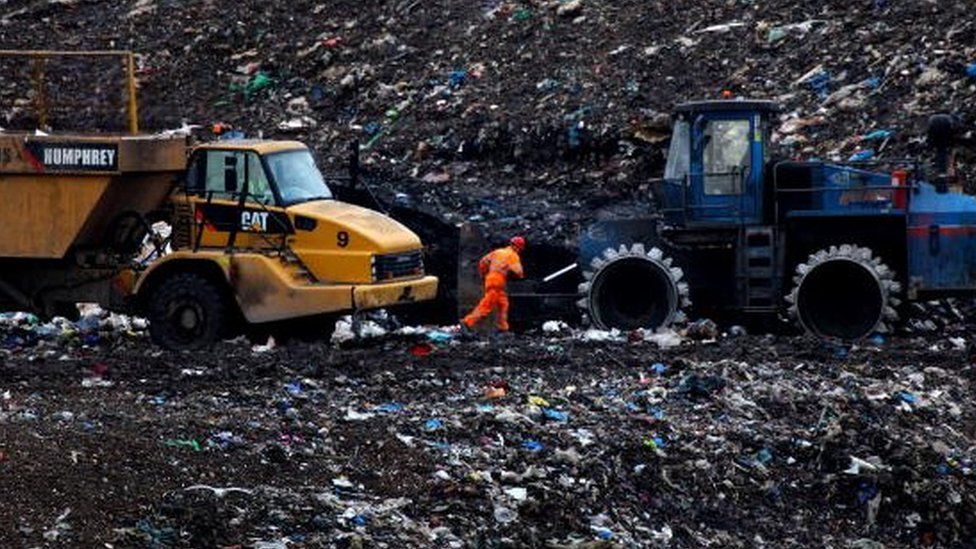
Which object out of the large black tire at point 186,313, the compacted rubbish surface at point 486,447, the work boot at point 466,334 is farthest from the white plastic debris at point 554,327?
the large black tire at point 186,313

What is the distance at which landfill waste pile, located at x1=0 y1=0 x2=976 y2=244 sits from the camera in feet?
69.1

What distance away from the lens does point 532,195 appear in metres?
21.3

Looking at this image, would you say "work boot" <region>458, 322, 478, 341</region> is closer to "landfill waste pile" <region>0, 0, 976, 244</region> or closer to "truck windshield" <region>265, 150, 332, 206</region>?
"truck windshield" <region>265, 150, 332, 206</region>

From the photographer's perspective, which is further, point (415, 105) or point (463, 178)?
point (415, 105)

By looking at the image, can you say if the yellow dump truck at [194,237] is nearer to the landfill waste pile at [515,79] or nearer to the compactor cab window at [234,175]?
the compactor cab window at [234,175]

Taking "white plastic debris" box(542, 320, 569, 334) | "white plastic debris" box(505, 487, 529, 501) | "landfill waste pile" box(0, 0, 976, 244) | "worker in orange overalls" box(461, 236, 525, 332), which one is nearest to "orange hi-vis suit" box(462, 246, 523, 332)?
"worker in orange overalls" box(461, 236, 525, 332)

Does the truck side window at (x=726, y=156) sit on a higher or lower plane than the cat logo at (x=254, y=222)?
higher

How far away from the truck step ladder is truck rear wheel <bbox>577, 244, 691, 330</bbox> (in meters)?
0.54

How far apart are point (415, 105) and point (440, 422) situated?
12253 mm

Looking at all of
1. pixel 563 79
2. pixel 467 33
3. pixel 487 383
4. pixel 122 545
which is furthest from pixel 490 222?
pixel 122 545

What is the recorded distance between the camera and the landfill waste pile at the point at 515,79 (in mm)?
21062

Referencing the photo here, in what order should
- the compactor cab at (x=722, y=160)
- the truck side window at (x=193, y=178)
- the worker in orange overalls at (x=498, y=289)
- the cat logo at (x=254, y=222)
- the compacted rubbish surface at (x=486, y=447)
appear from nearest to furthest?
the compacted rubbish surface at (x=486, y=447)
the cat logo at (x=254, y=222)
the truck side window at (x=193, y=178)
the compactor cab at (x=722, y=160)
the worker in orange overalls at (x=498, y=289)

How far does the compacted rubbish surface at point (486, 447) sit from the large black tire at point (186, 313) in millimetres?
381

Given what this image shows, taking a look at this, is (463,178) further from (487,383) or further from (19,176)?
(487,383)
